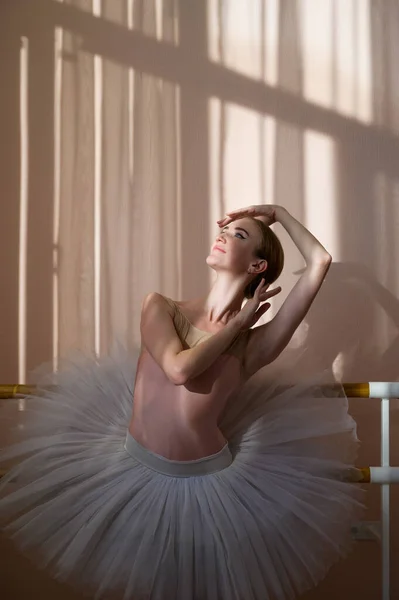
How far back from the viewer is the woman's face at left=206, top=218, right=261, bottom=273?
1.41 metres

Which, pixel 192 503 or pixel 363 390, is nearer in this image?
pixel 192 503

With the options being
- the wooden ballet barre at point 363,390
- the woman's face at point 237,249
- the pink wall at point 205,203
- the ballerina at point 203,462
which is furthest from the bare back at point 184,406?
the pink wall at point 205,203

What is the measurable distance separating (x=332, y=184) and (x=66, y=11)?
0.89 m

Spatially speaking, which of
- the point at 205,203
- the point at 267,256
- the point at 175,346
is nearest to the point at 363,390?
the point at 267,256

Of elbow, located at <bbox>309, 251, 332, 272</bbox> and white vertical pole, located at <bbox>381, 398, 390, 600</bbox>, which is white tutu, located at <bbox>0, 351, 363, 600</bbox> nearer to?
white vertical pole, located at <bbox>381, 398, 390, 600</bbox>

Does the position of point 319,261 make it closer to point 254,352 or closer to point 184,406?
point 254,352

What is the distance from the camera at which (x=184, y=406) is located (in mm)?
1338

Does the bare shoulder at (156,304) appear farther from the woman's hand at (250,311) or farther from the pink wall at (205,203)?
the pink wall at (205,203)

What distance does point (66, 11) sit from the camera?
6.76ft

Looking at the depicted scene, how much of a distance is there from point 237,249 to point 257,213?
0.40 ft

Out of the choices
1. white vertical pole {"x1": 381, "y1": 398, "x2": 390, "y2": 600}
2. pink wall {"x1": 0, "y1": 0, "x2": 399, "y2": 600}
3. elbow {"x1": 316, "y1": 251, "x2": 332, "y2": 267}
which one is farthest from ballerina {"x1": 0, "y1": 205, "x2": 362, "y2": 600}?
pink wall {"x1": 0, "y1": 0, "x2": 399, "y2": 600}

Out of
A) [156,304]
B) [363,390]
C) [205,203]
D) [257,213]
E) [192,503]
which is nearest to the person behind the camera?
[192,503]

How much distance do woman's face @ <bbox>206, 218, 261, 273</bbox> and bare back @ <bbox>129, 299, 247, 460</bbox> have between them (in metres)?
0.14

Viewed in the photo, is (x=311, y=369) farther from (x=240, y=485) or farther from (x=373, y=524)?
(x=240, y=485)
